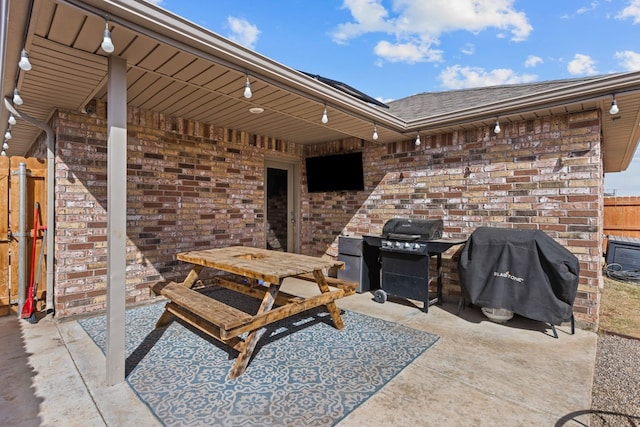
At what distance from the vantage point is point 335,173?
6312 millimetres

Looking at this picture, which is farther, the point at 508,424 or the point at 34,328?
the point at 34,328

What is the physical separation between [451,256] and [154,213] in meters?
4.32

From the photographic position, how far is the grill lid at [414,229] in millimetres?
4387

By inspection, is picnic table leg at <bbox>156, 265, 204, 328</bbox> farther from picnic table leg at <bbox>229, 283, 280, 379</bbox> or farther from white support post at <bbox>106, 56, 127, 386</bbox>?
picnic table leg at <bbox>229, 283, 280, 379</bbox>

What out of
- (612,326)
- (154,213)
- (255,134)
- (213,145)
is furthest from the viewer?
(255,134)

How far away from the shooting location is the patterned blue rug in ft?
7.06

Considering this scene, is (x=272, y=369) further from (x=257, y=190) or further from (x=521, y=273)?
(x=257, y=190)

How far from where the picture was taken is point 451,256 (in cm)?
485

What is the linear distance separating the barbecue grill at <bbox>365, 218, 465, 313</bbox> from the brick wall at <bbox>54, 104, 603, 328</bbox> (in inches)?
25.0

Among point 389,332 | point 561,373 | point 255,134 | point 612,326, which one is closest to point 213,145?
point 255,134

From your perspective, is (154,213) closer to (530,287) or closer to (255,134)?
(255,134)

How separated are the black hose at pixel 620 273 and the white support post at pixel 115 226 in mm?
8887

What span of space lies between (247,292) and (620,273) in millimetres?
7920

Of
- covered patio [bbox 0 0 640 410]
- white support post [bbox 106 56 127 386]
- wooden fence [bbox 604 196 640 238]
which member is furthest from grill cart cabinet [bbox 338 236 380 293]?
wooden fence [bbox 604 196 640 238]
